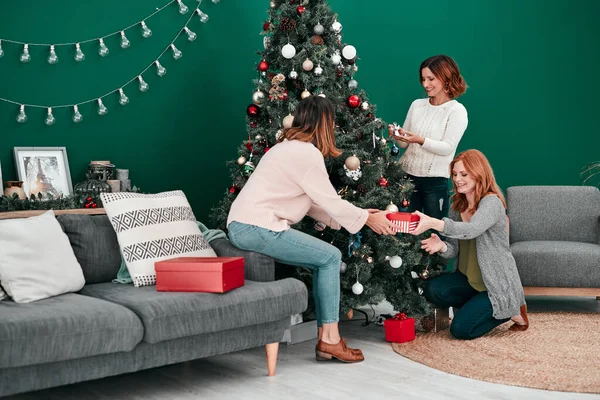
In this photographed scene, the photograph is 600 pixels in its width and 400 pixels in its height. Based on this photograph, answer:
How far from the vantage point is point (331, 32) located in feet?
13.1

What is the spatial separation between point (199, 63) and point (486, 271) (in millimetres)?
2189

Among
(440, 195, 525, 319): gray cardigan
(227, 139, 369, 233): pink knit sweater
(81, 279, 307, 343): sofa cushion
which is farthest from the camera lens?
(440, 195, 525, 319): gray cardigan

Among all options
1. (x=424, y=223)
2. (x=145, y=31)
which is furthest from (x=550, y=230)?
(x=145, y=31)

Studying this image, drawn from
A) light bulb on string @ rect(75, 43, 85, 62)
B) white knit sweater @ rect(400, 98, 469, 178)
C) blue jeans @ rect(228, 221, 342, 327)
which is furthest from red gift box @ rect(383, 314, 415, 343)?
light bulb on string @ rect(75, 43, 85, 62)

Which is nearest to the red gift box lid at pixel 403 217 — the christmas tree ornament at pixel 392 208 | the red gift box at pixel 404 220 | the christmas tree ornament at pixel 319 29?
the red gift box at pixel 404 220

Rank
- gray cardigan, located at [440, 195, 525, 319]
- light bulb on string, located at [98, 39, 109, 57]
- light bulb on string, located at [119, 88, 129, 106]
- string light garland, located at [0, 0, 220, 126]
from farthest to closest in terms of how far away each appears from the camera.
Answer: light bulb on string, located at [119, 88, 129, 106] < light bulb on string, located at [98, 39, 109, 57] < string light garland, located at [0, 0, 220, 126] < gray cardigan, located at [440, 195, 525, 319]

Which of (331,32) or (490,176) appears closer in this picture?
(490,176)

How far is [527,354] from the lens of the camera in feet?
11.3

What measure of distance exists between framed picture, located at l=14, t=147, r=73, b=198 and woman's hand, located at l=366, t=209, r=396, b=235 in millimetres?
1599

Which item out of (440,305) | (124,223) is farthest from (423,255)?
(124,223)

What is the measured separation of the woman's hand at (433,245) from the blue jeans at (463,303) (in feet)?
0.74

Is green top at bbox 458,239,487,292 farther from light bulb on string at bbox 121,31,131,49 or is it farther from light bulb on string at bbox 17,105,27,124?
light bulb on string at bbox 17,105,27,124

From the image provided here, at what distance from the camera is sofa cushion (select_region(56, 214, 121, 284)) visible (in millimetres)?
3299

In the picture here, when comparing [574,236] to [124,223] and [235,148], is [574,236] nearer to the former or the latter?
[235,148]
